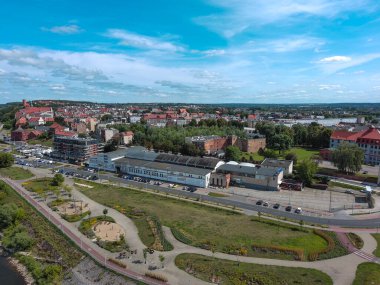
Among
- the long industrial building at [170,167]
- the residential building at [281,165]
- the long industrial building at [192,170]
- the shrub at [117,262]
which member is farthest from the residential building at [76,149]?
the shrub at [117,262]

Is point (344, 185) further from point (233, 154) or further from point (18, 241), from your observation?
point (18, 241)

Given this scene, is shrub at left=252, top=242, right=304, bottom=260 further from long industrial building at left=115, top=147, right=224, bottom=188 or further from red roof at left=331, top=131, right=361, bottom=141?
red roof at left=331, top=131, right=361, bottom=141

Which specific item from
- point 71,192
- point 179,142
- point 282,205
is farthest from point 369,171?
point 71,192

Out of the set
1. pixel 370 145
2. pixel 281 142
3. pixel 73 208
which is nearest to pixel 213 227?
pixel 73 208

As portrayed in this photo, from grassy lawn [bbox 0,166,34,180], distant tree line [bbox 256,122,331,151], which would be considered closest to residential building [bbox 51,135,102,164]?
grassy lawn [bbox 0,166,34,180]

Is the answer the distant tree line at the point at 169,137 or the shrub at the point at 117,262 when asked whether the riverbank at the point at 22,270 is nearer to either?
the shrub at the point at 117,262

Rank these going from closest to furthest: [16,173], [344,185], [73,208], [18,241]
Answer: [18,241] → [73,208] → [344,185] → [16,173]
